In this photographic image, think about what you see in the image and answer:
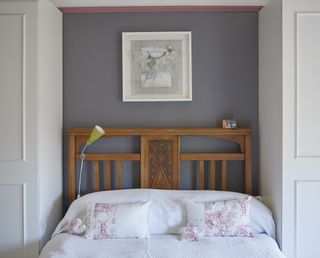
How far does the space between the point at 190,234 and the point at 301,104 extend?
47.1 inches

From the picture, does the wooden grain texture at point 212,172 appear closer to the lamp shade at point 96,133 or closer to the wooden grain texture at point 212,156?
the wooden grain texture at point 212,156

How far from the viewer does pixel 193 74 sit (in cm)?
282

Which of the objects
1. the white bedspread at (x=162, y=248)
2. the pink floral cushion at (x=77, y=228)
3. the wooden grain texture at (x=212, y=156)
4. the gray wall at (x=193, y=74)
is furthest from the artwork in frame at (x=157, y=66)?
the white bedspread at (x=162, y=248)

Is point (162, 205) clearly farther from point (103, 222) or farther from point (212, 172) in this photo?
point (212, 172)

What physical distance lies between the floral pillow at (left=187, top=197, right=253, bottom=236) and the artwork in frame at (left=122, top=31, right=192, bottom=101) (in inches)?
36.7

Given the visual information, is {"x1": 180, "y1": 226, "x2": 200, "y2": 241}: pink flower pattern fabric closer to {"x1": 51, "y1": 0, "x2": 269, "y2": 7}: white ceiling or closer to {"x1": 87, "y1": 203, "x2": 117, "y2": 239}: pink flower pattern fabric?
{"x1": 87, "y1": 203, "x2": 117, "y2": 239}: pink flower pattern fabric

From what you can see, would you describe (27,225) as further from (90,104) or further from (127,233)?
(90,104)

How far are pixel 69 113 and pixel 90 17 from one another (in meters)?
0.85

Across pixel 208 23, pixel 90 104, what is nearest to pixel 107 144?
pixel 90 104

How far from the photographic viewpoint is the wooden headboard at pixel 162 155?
270 centimetres

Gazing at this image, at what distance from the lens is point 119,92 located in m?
2.82

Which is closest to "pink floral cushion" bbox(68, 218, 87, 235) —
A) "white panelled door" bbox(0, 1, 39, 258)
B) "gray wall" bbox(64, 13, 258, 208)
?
"white panelled door" bbox(0, 1, 39, 258)

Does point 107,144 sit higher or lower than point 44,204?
higher

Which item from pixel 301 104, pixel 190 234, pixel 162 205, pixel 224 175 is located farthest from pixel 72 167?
pixel 301 104
